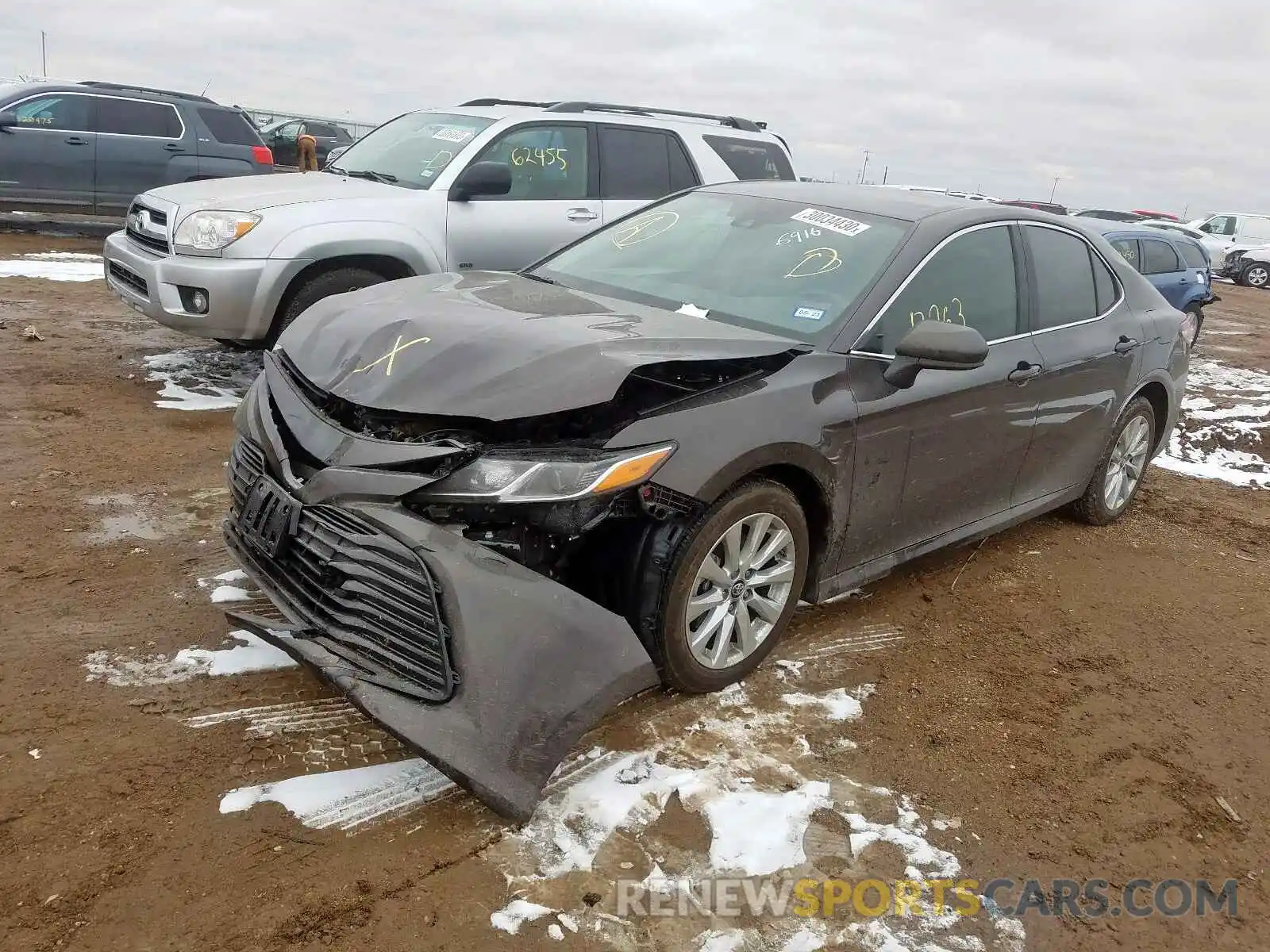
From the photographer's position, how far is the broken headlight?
268cm

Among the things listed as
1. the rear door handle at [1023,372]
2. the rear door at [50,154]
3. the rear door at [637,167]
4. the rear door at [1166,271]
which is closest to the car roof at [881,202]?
the rear door handle at [1023,372]

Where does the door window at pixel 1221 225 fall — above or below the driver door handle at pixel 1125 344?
above

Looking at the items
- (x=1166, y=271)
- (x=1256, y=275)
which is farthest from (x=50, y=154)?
(x=1256, y=275)

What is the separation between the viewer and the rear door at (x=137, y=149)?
1188 centimetres

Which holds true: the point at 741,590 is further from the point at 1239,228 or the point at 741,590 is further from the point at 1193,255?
the point at 1239,228

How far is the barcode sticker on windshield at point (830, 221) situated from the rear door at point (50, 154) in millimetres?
10888

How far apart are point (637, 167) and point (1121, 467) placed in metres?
4.01

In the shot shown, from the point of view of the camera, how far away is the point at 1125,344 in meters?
4.88

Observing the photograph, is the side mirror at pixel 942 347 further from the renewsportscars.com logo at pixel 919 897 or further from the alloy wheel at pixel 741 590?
the renewsportscars.com logo at pixel 919 897

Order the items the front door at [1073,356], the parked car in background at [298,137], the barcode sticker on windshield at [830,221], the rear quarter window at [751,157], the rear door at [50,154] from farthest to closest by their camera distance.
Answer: the parked car in background at [298,137], the rear door at [50,154], the rear quarter window at [751,157], the front door at [1073,356], the barcode sticker on windshield at [830,221]

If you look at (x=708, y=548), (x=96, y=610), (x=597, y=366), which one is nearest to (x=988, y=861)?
Answer: (x=708, y=548)

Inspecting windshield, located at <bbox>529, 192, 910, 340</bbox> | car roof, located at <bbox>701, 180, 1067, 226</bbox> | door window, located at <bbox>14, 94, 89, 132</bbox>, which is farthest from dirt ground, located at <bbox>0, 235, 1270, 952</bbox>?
door window, located at <bbox>14, 94, 89, 132</bbox>

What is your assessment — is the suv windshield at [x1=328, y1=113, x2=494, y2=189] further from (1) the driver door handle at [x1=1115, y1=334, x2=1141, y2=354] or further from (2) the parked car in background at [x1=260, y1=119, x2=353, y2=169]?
(2) the parked car in background at [x1=260, y1=119, x2=353, y2=169]

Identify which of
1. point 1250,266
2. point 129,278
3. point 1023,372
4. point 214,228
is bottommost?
point 129,278
